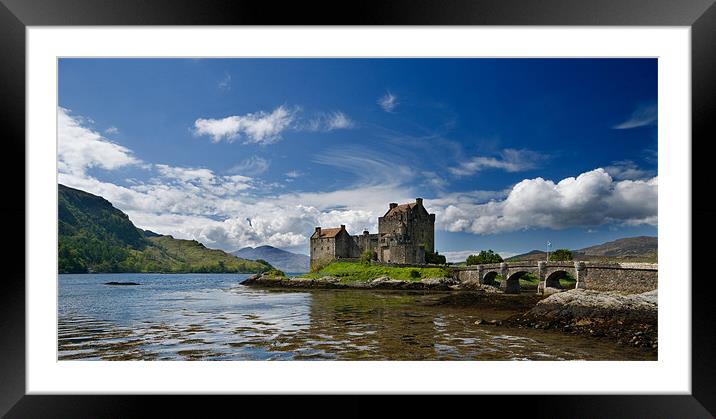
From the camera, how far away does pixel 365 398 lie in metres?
3.31

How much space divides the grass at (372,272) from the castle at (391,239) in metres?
1.68

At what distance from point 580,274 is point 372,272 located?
1400 cm

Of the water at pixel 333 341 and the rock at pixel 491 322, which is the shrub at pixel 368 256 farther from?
the rock at pixel 491 322

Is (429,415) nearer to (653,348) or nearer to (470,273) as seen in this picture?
(653,348)

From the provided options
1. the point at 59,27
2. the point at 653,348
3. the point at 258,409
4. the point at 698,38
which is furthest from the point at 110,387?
the point at 653,348

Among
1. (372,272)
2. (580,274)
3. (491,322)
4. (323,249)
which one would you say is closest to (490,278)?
(372,272)

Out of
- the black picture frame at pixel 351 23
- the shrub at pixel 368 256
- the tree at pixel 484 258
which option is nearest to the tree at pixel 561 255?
the tree at pixel 484 258

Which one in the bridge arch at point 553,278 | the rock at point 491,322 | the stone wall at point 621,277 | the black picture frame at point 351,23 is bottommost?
the bridge arch at point 553,278

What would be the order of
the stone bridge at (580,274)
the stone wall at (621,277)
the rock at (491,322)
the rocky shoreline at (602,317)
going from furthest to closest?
the stone bridge at (580,274) → the stone wall at (621,277) → the rock at (491,322) → the rocky shoreline at (602,317)

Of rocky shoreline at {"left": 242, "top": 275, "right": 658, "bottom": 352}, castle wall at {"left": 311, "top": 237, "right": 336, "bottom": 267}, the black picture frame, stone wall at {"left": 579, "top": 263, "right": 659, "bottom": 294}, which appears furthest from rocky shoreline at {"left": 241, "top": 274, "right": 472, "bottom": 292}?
the black picture frame

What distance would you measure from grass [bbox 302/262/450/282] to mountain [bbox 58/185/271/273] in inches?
521

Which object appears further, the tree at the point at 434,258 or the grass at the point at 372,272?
the tree at the point at 434,258

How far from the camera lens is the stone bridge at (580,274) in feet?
41.8

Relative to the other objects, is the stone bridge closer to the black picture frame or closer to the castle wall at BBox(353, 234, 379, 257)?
the castle wall at BBox(353, 234, 379, 257)
